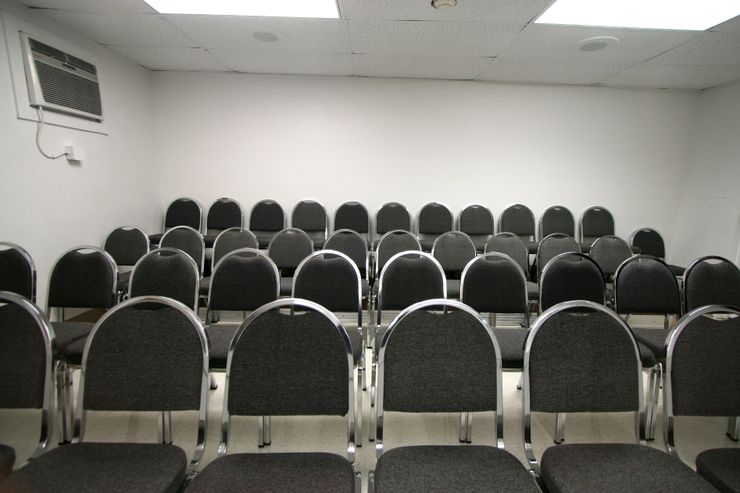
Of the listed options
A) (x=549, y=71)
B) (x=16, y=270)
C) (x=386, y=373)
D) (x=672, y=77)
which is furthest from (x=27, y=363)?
(x=672, y=77)

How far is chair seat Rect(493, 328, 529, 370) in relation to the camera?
2.07 metres

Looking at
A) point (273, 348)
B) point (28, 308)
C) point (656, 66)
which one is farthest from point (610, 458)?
point (656, 66)

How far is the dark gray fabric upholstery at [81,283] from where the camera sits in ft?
8.67

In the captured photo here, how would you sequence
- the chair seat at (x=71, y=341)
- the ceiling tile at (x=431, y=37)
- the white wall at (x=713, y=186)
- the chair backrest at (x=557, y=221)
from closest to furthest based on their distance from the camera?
the chair seat at (x=71, y=341), the ceiling tile at (x=431, y=37), the white wall at (x=713, y=186), the chair backrest at (x=557, y=221)

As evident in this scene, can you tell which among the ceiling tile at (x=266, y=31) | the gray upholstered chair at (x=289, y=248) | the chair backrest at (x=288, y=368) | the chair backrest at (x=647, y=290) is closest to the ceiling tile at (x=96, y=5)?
the ceiling tile at (x=266, y=31)

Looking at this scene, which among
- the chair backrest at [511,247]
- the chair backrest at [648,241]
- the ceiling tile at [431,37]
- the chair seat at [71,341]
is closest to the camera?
the chair seat at [71,341]

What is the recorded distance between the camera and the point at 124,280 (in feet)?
11.4

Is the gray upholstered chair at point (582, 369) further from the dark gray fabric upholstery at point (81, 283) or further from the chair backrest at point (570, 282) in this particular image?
the dark gray fabric upholstery at point (81, 283)

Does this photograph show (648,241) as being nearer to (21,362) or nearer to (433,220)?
(433,220)

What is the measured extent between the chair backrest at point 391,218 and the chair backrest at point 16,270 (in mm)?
3524

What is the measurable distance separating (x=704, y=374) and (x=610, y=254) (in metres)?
2.63

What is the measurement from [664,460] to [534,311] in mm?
2448

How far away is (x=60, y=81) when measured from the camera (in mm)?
3432

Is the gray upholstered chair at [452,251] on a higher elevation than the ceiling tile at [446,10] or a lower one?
lower
